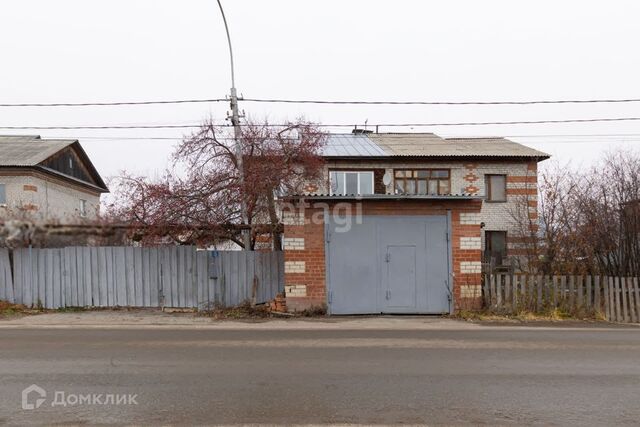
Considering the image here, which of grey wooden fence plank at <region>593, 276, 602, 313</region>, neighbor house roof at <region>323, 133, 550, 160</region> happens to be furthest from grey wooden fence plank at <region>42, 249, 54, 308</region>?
grey wooden fence plank at <region>593, 276, 602, 313</region>

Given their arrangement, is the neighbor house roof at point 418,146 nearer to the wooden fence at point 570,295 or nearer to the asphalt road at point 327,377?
the wooden fence at point 570,295

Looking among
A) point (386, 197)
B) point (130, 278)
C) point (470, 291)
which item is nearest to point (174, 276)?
point (130, 278)

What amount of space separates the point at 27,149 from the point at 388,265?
21.1m

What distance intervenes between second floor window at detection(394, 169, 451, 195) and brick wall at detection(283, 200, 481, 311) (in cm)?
1275

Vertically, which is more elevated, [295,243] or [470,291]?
[295,243]

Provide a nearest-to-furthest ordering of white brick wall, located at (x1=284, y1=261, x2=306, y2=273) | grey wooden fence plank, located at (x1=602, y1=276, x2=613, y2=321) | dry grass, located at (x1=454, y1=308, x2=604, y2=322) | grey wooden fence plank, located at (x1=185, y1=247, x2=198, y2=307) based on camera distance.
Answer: dry grass, located at (x1=454, y1=308, x2=604, y2=322), grey wooden fence plank, located at (x1=602, y1=276, x2=613, y2=321), white brick wall, located at (x1=284, y1=261, x2=306, y2=273), grey wooden fence plank, located at (x1=185, y1=247, x2=198, y2=307)

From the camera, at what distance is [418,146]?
2617 cm

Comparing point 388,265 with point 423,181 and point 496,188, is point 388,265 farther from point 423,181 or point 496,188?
point 496,188

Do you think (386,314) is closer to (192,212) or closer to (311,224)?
(311,224)

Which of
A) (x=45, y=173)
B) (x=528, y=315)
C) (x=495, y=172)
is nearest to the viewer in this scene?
(x=528, y=315)

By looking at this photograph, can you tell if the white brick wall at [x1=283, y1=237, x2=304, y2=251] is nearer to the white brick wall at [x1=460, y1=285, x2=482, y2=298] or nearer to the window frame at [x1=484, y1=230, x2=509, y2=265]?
the white brick wall at [x1=460, y1=285, x2=482, y2=298]

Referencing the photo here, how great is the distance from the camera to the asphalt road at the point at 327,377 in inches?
189

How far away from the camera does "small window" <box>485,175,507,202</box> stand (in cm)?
2559

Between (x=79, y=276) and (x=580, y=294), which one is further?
(x=79, y=276)
